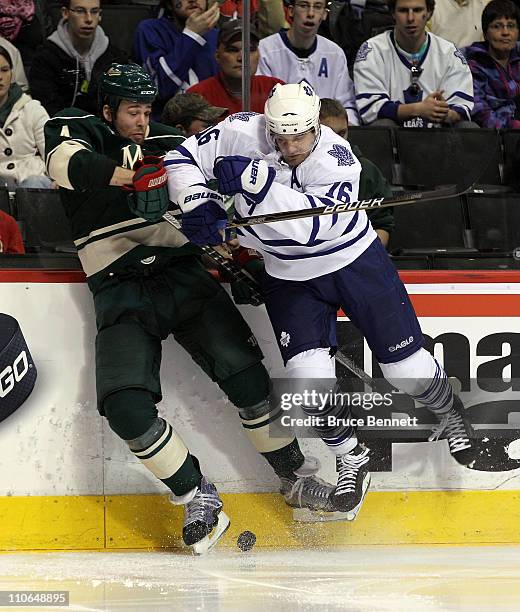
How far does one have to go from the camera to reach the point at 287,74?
4.19 m

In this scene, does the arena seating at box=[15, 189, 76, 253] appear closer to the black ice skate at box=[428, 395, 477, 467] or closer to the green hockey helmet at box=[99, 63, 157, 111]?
the green hockey helmet at box=[99, 63, 157, 111]

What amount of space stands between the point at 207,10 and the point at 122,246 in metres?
1.29

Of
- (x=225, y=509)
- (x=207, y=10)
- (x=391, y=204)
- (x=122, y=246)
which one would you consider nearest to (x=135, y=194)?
(x=122, y=246)

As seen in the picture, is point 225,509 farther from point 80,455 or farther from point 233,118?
point 233,118

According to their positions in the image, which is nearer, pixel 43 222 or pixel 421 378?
pixel 421 378

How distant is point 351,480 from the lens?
11.4ft

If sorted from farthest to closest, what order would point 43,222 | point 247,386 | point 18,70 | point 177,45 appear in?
point 177,45
point 18,70
point 43,222
point 247,386

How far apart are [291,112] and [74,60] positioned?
138 centimetres

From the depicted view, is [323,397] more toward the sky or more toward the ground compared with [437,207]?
more toward the ground

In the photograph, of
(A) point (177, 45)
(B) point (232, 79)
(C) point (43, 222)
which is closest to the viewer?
(C) point (43, 222)

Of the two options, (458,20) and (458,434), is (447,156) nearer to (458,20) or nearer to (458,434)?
(458,20)

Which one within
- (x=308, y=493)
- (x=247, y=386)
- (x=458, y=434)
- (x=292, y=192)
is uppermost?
(x=292, y=192)

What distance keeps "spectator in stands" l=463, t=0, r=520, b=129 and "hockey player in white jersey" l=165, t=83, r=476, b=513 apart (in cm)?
117

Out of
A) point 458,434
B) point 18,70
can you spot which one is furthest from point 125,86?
point 458,434
